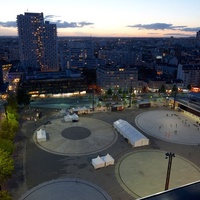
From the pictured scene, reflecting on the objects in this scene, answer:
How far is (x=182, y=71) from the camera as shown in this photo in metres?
129

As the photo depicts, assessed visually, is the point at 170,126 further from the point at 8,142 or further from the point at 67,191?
the point at 8,142

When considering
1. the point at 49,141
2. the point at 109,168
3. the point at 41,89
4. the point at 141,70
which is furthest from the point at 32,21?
the point at 109,168

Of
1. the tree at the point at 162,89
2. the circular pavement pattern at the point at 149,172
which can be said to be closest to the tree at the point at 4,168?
the circular pavement pattern at the point at 149,172

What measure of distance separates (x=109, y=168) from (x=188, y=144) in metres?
25.6

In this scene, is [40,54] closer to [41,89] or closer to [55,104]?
[41,89]

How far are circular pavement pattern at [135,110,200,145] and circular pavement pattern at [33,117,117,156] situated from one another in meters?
13.3

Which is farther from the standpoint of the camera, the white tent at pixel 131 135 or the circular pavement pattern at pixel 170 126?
the circular pavement pattern at pixel 170 126

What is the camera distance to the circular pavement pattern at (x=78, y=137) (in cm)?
5181

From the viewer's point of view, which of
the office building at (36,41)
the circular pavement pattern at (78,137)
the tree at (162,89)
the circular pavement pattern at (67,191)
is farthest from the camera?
the office building at (36,41)

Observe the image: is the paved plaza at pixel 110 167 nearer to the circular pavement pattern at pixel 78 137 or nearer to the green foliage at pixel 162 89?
the circular pavement pattern at pixel 78 137

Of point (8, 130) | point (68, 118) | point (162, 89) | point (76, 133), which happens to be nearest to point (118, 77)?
point (162, 89)

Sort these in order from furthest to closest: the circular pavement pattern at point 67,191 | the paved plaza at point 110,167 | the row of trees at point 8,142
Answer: the paved plaza at point 110,167 → the row of trees at point 8,142 → the circular pavement pattern at point 67,191

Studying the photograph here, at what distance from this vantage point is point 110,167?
44.5 metres

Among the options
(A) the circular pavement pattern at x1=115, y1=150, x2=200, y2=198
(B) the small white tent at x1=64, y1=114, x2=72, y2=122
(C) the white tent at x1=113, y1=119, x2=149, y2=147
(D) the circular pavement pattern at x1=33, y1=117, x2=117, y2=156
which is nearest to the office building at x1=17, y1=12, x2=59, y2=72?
(B) the small white tent at x1=64, y1=114, x2=72, y2=122
